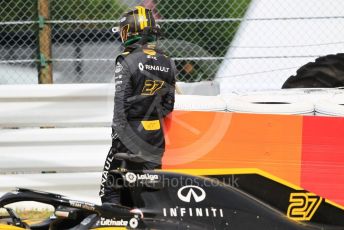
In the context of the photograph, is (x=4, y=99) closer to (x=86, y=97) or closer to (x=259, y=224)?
(x=86, y=97)

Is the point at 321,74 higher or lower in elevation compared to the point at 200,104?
higher

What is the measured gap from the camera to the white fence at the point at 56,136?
7105 mm

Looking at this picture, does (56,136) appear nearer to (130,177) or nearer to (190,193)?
(130,177)

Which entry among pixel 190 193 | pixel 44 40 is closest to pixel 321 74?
pixel 44 40

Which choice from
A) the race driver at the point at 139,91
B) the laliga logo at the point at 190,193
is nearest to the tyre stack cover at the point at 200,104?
the race driver at the point at 139,91

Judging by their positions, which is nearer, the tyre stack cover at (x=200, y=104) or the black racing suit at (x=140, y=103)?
the black racing suit at (x=140, y=103)

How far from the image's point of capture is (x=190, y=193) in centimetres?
476

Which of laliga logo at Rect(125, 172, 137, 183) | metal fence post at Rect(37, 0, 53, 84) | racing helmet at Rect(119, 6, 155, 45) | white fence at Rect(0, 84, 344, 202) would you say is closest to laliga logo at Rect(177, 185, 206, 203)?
laliga logo at Rect(125, 172, 137, 183)

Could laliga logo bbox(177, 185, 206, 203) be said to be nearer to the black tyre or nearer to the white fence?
the white fence

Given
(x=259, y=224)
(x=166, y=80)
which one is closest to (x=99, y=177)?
(x=166, y=80)

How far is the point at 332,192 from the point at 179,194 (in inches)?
75.4

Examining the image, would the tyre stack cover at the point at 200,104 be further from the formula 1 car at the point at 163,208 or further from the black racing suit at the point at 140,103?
the formula 1 car at the point at 163,208

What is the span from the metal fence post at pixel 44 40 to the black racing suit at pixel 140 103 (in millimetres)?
2108

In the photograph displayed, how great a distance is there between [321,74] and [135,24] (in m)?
3.30
